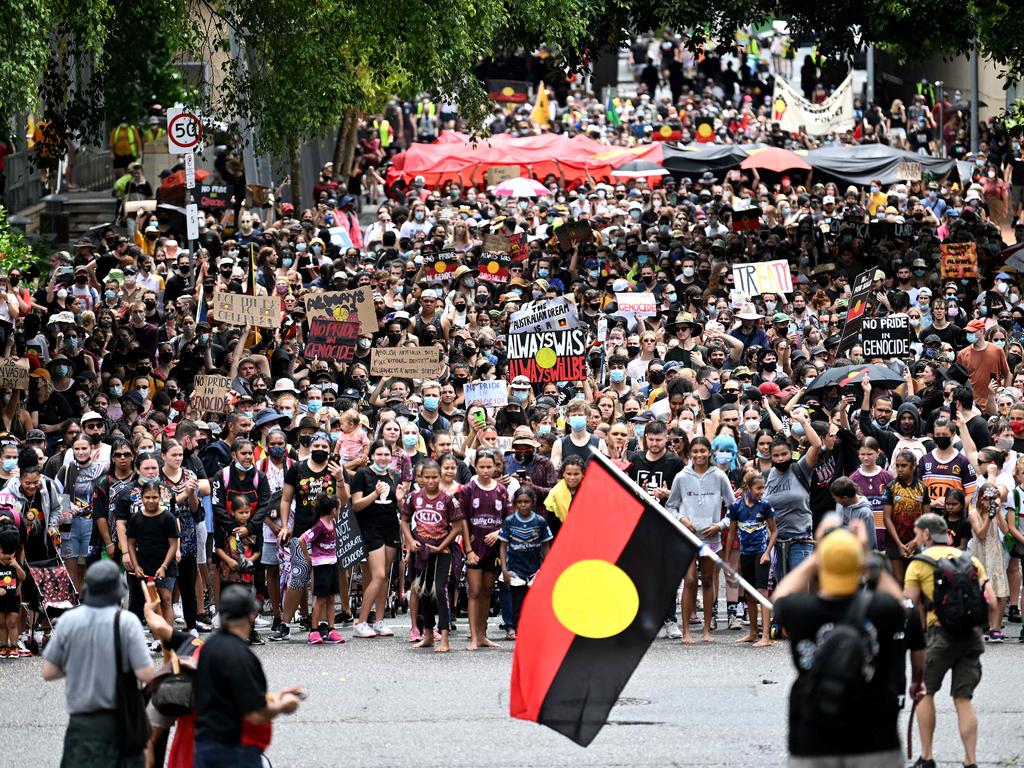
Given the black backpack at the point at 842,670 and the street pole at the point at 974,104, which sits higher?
the street pole at the point at 974,104

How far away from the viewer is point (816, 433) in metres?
15.1

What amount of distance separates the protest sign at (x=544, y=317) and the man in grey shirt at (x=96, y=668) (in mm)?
10407

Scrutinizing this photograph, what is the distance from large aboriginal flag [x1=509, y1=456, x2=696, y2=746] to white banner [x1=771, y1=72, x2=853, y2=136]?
31.7 meters

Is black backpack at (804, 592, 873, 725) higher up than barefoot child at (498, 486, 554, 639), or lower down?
higher up

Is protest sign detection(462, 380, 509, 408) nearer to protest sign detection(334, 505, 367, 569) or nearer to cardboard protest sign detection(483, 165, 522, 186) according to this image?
protest sign detection(334, 505, 367, 569)

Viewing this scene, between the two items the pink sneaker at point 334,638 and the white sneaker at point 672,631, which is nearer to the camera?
the pink sneaker at point 334,638

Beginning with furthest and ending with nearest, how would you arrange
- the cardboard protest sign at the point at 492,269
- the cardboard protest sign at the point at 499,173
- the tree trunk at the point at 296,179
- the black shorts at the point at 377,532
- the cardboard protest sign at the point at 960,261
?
A: the cardboard protest sign at the point at 499,173
the tree trunk at the point at 296,179
the cardboard protest sign at the point at 492,269
the cardboard protest sign at the point at 960,261
the black shorts at the point at 377,532

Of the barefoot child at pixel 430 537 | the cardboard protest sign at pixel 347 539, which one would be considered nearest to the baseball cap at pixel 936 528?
the barefoot child at pixel 430 537

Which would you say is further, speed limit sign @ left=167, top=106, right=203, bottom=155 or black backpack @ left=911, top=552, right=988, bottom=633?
speed limit sign @ left=167, top=106, right=203, bottom=155

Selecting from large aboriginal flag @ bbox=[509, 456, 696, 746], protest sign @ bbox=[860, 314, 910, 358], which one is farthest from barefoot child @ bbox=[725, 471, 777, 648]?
protest sign @ bbox=[860, 314, 910, 358]

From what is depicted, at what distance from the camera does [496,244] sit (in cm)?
2497

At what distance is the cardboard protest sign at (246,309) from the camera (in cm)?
1984

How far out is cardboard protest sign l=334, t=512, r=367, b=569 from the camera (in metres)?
14.7

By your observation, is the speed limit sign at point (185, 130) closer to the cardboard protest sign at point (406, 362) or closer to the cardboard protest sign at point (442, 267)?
the cardboard protest sign at point (442, 267)
